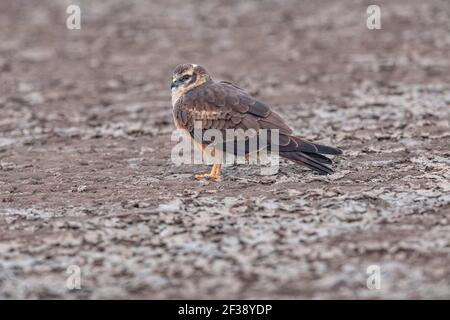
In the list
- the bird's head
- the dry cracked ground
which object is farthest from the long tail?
the bird's head

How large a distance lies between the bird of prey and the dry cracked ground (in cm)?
29

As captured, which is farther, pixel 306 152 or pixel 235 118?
pixel 235 118

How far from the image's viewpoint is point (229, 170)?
32.8ft

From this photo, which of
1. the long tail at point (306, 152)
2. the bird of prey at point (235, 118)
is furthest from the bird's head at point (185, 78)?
the long tail at point (306, 152)

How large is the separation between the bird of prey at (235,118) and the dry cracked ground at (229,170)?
0.96 ft

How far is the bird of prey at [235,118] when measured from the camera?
356 inches

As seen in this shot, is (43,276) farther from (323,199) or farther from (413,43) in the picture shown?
(413,43)

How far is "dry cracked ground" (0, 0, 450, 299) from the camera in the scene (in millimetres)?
6832

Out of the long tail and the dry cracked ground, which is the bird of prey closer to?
the long tail

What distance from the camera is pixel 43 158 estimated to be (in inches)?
439

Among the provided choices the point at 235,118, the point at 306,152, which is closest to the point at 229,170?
the point at 235,118

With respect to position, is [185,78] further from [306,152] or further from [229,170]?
[306,152]

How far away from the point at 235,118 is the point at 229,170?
3.23ft

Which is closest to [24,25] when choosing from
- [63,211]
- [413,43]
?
[413,43]
